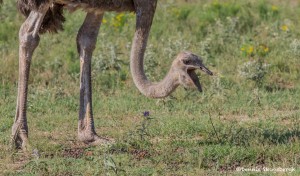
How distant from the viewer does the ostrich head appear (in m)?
7.27

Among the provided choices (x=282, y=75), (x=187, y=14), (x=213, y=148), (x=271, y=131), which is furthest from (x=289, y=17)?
(x=213, y=148)

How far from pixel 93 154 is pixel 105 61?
3.32 meters

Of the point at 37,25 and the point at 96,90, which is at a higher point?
the point at 37,25

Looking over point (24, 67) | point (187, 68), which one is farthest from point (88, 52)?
point (187, 68)

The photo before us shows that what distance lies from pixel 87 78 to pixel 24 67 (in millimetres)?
729

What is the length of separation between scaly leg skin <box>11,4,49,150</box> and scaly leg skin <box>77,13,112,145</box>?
0.59 metres

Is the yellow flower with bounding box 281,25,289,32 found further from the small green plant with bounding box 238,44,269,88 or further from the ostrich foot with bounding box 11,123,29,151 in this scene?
the ostrich foot with bounding box 11,123,29,151

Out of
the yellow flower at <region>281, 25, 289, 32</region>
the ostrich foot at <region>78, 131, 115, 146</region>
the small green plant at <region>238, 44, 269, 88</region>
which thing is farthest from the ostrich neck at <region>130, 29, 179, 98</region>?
the yellow flower at <region>281, 25, 289, 32</region>

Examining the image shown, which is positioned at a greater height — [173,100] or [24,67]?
[24,67]

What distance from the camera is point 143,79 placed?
25.0 feet

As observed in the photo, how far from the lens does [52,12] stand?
327 inches

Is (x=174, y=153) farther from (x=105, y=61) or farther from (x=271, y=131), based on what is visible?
(x=105, y=61)

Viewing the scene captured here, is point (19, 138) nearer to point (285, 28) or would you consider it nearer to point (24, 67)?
point (24, 67)

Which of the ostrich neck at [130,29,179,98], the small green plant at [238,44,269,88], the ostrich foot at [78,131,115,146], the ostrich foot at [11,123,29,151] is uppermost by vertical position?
the ostrich neck at [130,29,179,98]
